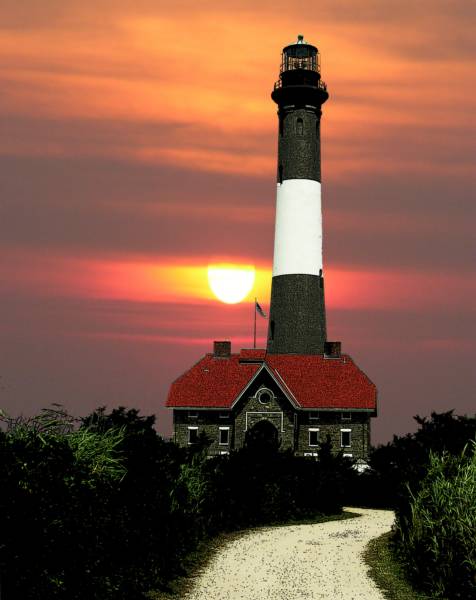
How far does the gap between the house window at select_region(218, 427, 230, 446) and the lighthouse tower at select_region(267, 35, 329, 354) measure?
697cm

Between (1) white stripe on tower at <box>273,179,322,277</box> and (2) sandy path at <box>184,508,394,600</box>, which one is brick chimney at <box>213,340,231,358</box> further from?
(2) sandy path at <box>184,508,394,600</box>

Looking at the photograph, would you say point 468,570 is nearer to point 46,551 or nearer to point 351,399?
point 46,551

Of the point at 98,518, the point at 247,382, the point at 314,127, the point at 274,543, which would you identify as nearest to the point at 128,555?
the point at 98,518

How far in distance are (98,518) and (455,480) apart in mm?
7446

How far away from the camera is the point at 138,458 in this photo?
19.0m

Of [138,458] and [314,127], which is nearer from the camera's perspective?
[138,458]

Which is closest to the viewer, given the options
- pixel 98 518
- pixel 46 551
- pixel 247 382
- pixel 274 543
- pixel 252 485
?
Result: pixel 46 551

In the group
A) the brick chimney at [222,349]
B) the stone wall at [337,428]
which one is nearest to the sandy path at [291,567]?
the stone wall at [337,428]

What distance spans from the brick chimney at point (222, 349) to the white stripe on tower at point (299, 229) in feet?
25.9

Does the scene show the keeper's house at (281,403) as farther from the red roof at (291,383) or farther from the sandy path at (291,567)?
the sandy path at (291,567)

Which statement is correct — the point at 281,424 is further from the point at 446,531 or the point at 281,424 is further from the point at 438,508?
the point at 446,531

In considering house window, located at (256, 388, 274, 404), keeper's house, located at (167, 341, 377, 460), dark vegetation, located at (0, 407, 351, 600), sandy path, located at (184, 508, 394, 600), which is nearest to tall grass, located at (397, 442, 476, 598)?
sandy path, located at (184, 508, 394, 600)

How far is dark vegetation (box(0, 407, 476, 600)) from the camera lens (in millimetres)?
13691

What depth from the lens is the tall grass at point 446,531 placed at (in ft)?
56.3
